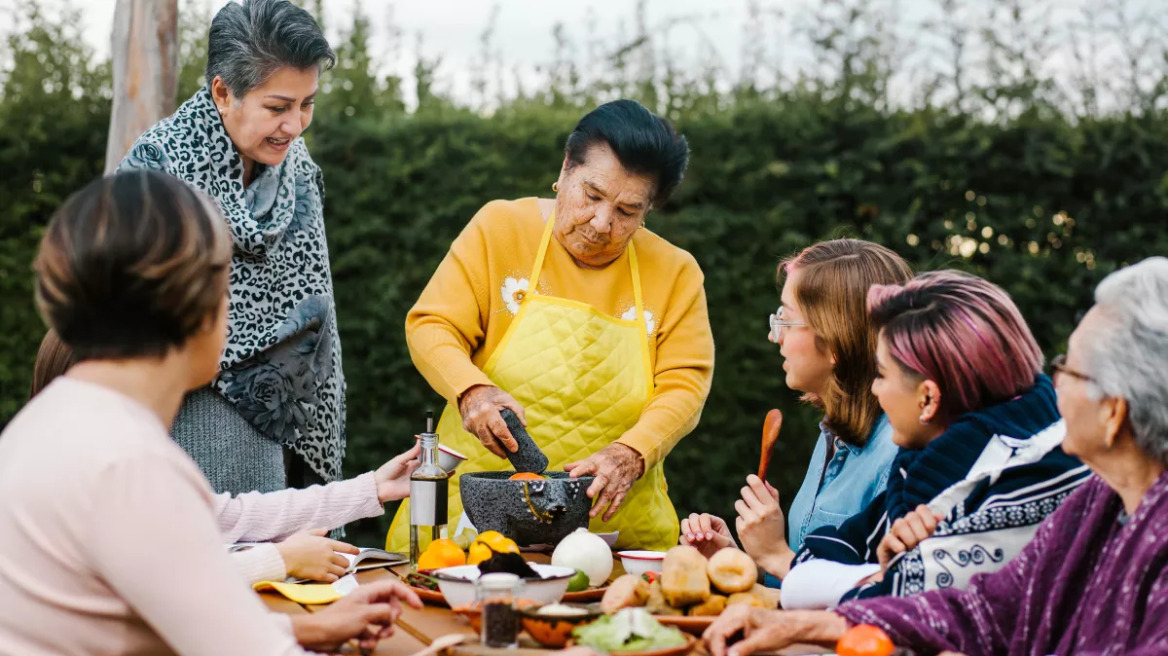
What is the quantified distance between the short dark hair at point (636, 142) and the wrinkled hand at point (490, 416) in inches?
28.6

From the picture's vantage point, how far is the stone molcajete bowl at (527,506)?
107 inches

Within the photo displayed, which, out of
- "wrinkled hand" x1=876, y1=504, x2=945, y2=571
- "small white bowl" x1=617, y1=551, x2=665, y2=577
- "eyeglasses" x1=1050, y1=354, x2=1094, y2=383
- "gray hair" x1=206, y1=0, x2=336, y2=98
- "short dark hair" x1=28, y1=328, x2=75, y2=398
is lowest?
"small white bowl" x1=617, y1=551, x2=665, y2=577

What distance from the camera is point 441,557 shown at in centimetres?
254

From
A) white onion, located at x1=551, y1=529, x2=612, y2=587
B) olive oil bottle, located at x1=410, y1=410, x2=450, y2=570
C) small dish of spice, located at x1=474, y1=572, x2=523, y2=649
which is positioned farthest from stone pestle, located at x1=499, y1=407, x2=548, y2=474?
small dish of spice, located at x1=474, y1=572, x2=523, y2=649

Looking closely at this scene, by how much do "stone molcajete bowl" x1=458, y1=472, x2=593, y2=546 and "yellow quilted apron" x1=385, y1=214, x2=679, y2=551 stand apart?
1.38 feet

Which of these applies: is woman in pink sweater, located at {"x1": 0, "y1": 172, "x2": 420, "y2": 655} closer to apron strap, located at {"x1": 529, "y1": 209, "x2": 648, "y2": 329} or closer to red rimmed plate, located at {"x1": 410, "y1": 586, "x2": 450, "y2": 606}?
red rimmed plate, located at {"x1": 410, "y1": 586, "x2": 450, "y2": 606}

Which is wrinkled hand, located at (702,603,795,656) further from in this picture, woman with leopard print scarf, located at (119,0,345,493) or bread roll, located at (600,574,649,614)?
woman with leopard print scarf, located at (119,0,345,493)

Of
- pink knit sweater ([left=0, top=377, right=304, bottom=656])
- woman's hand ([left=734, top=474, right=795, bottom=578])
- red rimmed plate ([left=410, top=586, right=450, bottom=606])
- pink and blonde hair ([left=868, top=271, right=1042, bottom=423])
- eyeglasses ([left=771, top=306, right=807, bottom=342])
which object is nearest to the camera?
pink knit sweater ([left=0, top=377, right=304, bottom=656])

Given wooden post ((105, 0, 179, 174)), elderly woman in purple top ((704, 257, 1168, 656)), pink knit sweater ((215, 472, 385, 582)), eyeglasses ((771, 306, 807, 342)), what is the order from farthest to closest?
1. wooden post ((105, 0, 179, 174))
2. eyeglasses ((771, 306, 807, 342))
3. pink knit sweater ((215, 472, 385, 582))
4. elderly woman in purple top ((704, 257, 1168, 656))

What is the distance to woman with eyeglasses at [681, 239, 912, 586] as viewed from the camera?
276cm

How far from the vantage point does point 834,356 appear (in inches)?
115

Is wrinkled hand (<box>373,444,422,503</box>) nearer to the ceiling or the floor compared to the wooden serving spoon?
nearer to the floor

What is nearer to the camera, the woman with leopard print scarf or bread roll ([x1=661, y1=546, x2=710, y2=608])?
bread roll ([x1=661, y1=546, x2=710, y2=608])

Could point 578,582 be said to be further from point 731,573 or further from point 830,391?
point 830,391
